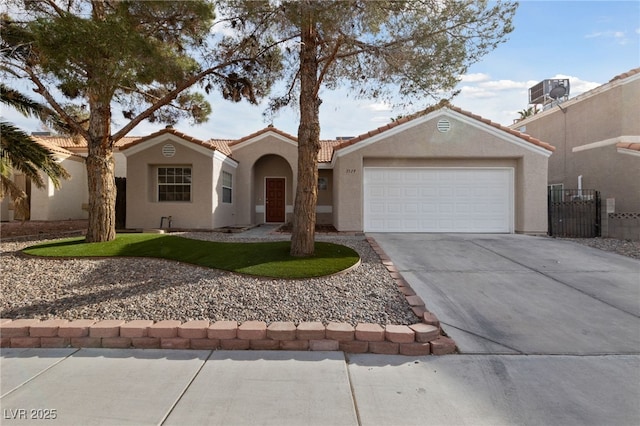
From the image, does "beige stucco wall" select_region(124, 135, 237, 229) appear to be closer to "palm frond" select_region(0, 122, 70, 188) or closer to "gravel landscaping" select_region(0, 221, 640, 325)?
"palm frond" select_region(0, 122, 70, 188)

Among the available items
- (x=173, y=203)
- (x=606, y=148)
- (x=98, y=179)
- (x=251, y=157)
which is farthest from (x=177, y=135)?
(x=606, y=148)

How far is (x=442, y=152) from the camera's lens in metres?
11.5

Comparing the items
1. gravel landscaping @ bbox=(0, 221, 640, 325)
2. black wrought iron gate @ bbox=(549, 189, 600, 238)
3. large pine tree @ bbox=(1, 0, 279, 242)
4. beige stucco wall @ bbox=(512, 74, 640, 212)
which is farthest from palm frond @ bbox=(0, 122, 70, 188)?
beige stucco wall @ bbox=(512, 74, 640, 212)

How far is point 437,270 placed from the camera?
682cm

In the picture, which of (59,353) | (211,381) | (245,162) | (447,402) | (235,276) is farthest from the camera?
(245,162)

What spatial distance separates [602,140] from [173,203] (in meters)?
16.9

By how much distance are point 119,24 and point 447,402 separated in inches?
349

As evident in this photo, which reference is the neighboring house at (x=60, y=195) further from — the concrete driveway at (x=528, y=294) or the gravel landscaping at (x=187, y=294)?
the concrete driveway at (x=528, y=294)

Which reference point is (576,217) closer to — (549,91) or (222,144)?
(549,91)

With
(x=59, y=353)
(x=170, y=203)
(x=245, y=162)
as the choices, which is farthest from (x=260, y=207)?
(x=59, y=353)

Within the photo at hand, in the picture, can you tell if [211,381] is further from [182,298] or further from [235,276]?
[235,276]

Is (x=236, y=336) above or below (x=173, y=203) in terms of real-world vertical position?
below

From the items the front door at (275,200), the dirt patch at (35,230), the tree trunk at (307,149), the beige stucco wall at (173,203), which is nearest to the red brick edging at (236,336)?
the tree trunk at (307,149)

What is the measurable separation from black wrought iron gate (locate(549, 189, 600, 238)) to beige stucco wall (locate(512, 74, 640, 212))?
1183 millimetres
